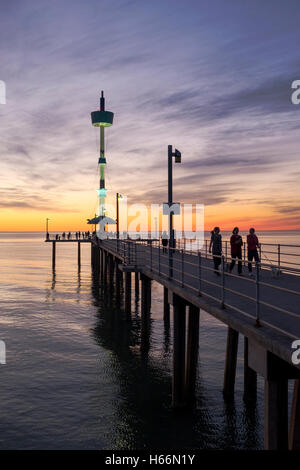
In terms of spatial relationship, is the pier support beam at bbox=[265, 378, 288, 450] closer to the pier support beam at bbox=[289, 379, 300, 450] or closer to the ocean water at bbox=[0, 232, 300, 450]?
the pier support beam at bbox=[289, 379, 300, 450]

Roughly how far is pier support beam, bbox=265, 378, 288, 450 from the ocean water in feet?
14.6

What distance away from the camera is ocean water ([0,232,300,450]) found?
1130cm

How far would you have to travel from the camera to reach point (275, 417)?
6.80 meters

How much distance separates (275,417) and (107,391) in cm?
882

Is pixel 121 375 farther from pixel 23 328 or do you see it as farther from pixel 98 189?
pixel 98 189

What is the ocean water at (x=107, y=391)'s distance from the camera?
445 inches

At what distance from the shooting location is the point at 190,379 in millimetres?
13180

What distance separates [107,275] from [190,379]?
27.2 metres

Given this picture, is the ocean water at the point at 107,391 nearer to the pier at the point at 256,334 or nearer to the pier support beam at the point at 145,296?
the pier at the point at 256,334

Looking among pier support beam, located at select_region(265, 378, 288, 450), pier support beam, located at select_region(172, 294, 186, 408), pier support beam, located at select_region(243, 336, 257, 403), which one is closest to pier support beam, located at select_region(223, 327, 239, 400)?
pier support beam, located at select_region(243, 336, 257, 403)

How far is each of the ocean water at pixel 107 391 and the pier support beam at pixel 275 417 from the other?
14.6ft

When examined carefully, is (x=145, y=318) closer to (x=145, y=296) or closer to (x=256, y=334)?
(x=145, y=296)

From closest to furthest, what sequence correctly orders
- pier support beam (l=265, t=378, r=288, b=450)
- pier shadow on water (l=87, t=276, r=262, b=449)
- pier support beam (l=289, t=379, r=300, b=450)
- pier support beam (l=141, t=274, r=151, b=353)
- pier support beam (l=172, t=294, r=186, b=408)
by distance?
pier support beam (l=265, t=378, r=288, b=450) < pier support beam (l=289, t=379, r=300, b=450) < pier shadow on water (l=87, t=276, r=262, b=449) < pier support beam (l=172, t=294, r=186, b=408) < pier support beam (l=141, t=274, r=151, b=353)
